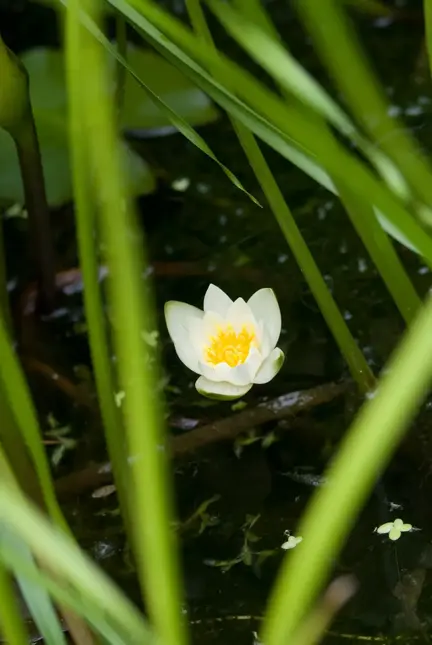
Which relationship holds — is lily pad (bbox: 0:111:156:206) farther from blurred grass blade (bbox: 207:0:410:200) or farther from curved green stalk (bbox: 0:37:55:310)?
blurred grass blade (bbox: 207:0:410:200)

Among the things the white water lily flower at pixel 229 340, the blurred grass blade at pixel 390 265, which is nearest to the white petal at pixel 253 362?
the white water lily flower at pixel 229 340

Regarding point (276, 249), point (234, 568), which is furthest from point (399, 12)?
point (234, 568)

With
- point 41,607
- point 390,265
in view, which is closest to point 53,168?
point 390,265

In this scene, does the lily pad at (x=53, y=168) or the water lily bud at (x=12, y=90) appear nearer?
the water lily bud at (x=12, y=90)

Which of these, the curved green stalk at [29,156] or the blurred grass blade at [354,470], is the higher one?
the curved green stalk at [29,156]

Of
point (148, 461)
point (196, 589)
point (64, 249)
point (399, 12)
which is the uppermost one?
point (399, 12)

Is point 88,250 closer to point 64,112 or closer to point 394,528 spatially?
point 394,528

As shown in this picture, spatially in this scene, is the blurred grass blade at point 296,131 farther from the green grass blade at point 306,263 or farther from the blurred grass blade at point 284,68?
the green grass blade at point 306,263

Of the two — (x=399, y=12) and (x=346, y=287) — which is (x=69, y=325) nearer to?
(x=346, y=287)
